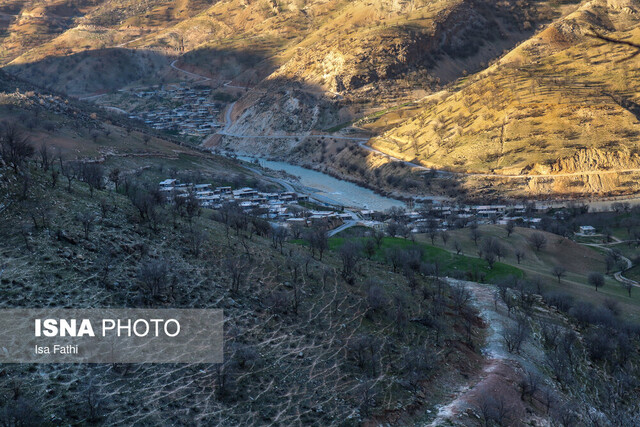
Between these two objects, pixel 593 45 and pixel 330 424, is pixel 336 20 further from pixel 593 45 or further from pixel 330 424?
pixel 330 424

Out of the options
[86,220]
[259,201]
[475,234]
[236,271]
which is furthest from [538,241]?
[86,220]

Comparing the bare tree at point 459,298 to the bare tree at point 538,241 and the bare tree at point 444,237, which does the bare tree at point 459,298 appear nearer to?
the bare tree at point 444,237

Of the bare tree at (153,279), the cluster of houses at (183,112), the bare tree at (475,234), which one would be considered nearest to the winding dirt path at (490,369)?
the bare tree at (153,279)

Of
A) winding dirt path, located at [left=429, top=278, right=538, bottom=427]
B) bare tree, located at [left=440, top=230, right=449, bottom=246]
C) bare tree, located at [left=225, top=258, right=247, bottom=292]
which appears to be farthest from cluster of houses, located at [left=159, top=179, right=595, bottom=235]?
bare tree, located at [left=225, top=258, right=247, bottom=292]

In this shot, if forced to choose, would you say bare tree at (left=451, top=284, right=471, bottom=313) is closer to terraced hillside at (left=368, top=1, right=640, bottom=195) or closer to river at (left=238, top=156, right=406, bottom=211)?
river at (left=238, top=156, right=406, bottom=211)

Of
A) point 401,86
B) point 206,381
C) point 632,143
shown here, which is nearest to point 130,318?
point 206,381

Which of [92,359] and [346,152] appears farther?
[346,152]
